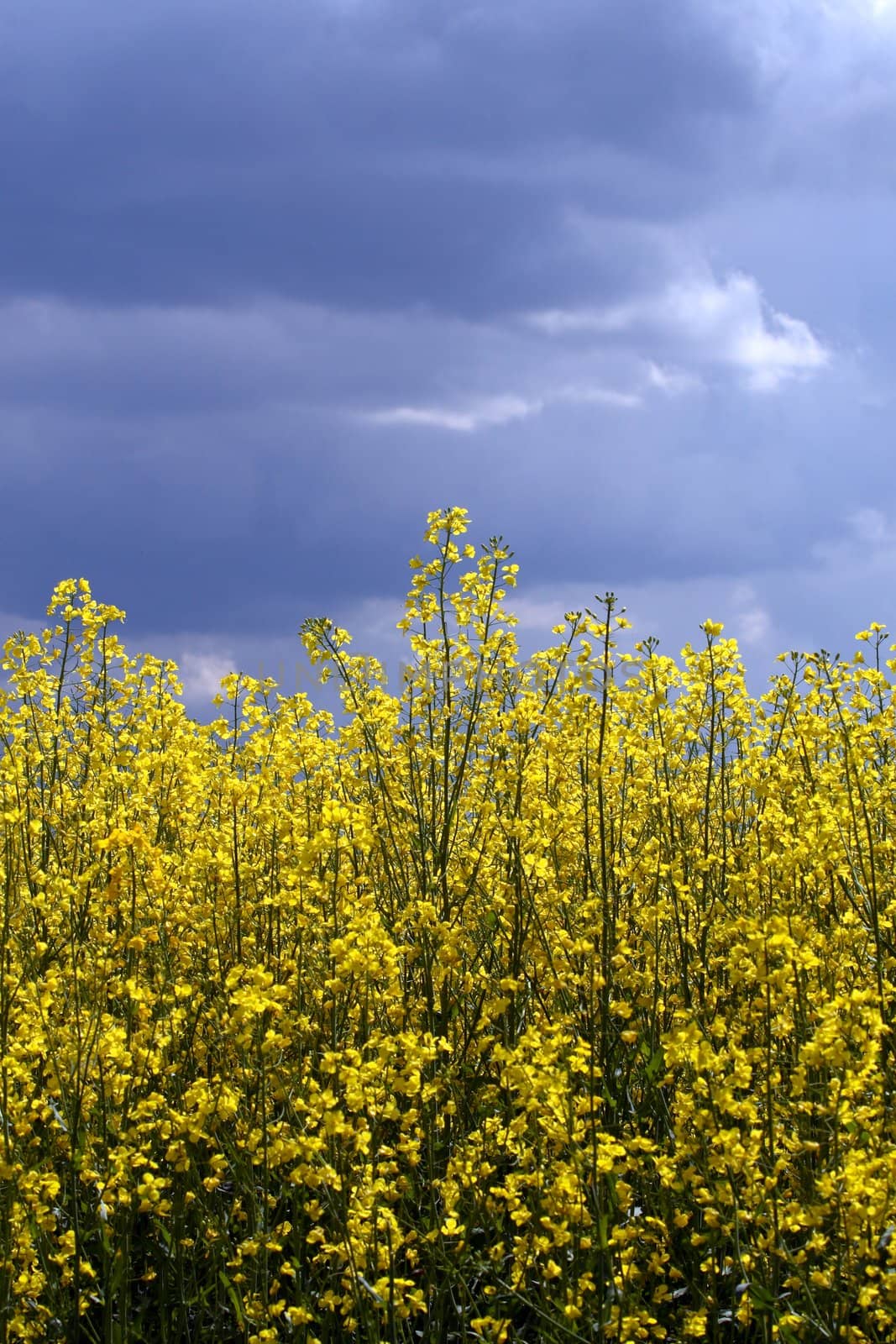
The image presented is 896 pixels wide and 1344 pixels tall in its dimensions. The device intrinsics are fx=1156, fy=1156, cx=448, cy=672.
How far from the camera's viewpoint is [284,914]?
15.6 feet

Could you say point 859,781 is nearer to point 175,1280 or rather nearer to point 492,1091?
point 492,1091

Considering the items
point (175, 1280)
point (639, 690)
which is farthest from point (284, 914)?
point (639, 690)

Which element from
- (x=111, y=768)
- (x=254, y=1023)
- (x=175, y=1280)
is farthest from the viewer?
(x=111, y=768)

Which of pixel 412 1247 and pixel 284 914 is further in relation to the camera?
pixel 284 914

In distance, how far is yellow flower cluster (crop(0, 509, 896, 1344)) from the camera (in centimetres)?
304

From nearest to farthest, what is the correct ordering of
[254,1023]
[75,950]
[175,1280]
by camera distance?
[254,1023] < [175,1280] < [75,950]

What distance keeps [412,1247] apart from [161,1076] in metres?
1.28

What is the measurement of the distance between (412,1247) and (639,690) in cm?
276

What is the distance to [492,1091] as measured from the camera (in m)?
3.56

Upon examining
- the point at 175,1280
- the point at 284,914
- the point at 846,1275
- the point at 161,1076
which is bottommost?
the point at 175,1280

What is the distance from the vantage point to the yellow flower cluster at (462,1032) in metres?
3.04

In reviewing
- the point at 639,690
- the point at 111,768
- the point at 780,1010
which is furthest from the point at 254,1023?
the point at 639,690

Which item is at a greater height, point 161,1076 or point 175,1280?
point 161,1076

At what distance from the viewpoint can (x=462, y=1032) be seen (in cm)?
476
